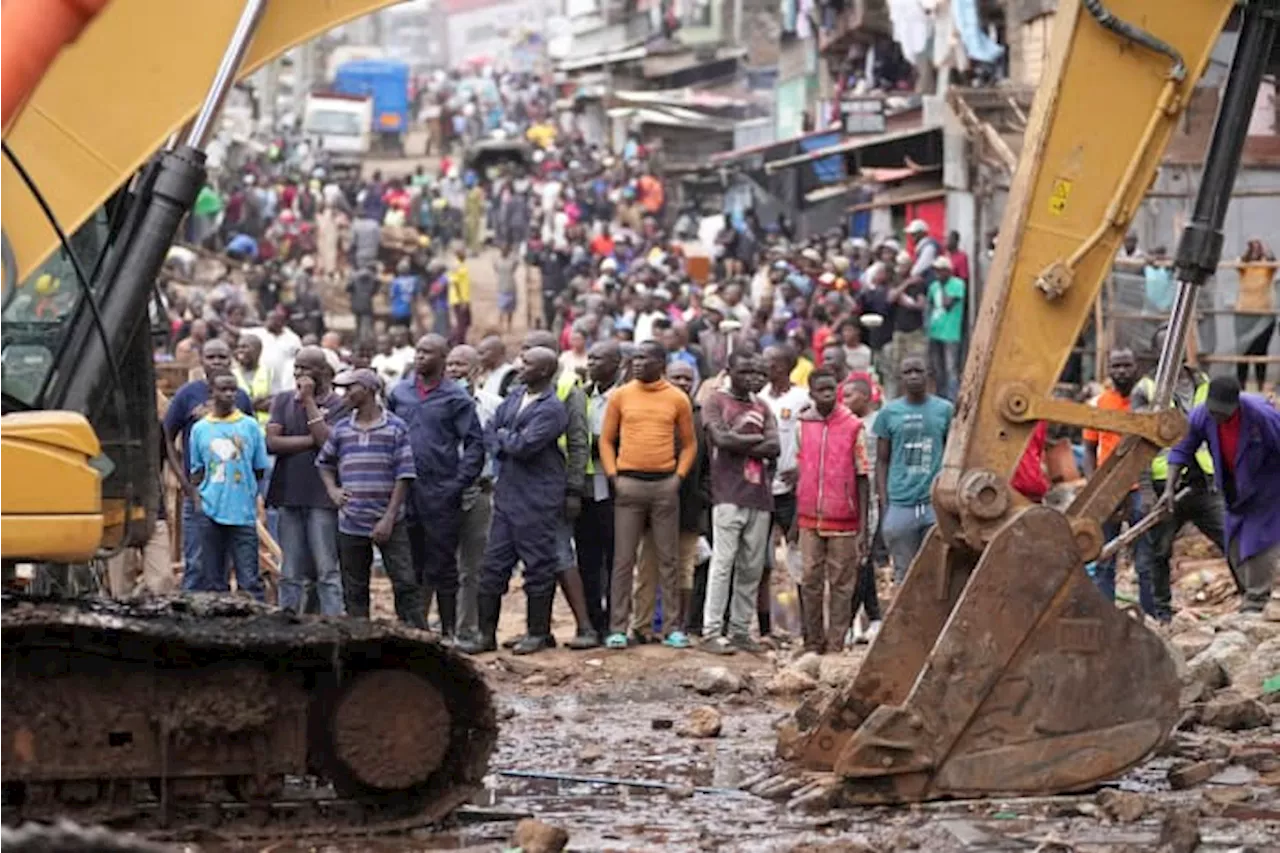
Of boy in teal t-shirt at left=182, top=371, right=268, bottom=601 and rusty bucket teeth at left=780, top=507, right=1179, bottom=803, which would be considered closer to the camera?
rusty bucket teeth at left=780, top=507, right=1179, bottom=803

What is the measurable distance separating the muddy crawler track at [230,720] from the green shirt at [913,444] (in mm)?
6597

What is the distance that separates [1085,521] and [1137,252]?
17235mm

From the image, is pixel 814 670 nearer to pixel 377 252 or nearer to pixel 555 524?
pixel 555 524

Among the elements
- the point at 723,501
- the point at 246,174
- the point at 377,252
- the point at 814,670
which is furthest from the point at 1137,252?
the point at 246,174

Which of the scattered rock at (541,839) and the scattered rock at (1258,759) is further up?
the scattered rock at (541,839)

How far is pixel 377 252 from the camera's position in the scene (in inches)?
1881

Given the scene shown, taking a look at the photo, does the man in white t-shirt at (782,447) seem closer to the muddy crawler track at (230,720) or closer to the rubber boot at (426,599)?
the rubber boot at (426,599)

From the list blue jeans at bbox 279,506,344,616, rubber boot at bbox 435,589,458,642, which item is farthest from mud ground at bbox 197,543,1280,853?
rubber boot at bbox 435,589,458,642

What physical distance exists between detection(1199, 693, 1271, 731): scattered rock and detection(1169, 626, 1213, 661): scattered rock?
193cm

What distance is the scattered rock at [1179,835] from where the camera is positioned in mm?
9094

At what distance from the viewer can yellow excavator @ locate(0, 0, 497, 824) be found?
9578 mm

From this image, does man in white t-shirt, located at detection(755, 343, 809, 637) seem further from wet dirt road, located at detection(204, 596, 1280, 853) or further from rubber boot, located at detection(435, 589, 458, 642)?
wet dirt road, located at detection(204, 596, 1280, 853)

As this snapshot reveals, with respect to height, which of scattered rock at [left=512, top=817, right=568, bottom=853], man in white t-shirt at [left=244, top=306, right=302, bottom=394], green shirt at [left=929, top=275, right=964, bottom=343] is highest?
green shirt at [left=929, top=275, right=964, bottom=343]

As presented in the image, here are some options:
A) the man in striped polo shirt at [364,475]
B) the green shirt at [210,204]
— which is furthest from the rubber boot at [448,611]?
the green shirt at [210,204]
